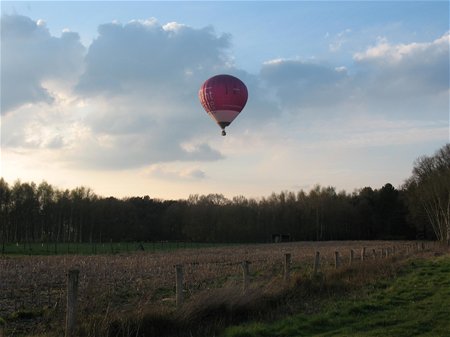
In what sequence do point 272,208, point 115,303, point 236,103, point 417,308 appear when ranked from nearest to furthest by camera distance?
1. point 417,308
2. point 115,303
3. point 236,103
4. point 272,208

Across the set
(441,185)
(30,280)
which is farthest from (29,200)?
(30,280)

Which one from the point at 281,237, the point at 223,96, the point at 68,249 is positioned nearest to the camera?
the point at 223,96

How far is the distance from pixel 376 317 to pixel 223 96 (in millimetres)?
13103

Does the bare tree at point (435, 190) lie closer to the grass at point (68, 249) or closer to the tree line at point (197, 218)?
the tree line at point (197, 218)

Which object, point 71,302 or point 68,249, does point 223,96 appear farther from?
point 68,249

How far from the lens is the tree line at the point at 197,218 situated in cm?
9806

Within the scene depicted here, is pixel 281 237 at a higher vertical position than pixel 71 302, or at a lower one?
higher

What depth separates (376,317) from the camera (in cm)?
1089

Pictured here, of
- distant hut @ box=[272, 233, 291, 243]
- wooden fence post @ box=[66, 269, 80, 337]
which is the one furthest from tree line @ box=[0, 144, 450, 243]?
wooden fence post @ box=[66, 269, 80, 337]

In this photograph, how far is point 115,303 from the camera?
13188 mm

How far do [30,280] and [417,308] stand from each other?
1409 centimetres

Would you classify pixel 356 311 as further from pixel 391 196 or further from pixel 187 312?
pixel 391 196

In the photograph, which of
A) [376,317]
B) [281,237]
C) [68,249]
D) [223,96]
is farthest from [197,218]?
[376,317]

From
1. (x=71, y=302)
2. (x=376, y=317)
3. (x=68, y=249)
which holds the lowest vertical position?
(x=376, y=317)
